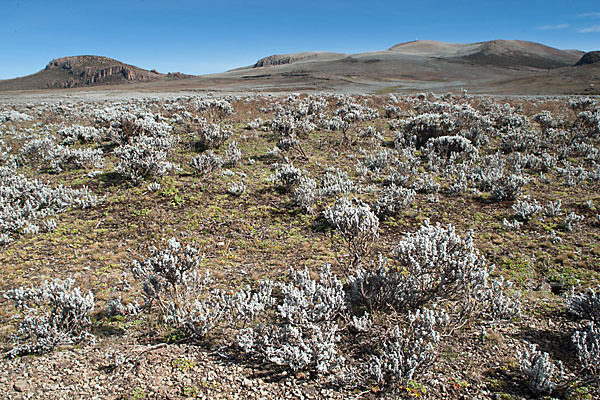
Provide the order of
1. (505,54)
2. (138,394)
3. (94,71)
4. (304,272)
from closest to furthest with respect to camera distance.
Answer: (138,394), (304,272), (505,54), (94,71)

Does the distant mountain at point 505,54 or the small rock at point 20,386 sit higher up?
the distant mountain at point 505,54

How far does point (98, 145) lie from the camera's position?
11.7m

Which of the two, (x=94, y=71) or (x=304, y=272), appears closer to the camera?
(x=304, y=272)

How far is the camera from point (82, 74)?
15862 centimetres

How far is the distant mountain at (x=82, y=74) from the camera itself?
5687 inches

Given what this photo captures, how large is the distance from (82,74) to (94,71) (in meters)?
5.72

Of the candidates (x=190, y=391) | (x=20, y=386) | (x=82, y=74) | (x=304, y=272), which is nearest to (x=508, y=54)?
(x=304, y=272)

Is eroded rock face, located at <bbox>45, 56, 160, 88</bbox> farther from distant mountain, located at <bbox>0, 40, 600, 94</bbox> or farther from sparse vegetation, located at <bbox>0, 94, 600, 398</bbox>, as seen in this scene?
sparse vegetation, located at <bbox>0, 94, 600, 398</bbox>

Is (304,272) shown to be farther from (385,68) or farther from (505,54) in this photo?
(505,54)

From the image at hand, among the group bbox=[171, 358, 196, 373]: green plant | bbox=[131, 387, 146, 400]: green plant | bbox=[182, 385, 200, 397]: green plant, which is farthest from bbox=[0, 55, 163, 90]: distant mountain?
bbox=[182, 385, 200, 397]: green plant

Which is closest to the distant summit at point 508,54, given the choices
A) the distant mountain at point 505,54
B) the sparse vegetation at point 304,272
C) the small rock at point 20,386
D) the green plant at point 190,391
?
the distant mountain at point 505,54

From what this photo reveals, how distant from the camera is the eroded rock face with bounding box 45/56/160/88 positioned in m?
153

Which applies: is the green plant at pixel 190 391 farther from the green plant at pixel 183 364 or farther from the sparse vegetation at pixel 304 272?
the green plant at pixel 183 364

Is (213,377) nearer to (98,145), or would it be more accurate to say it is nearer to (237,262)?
(237,262)
